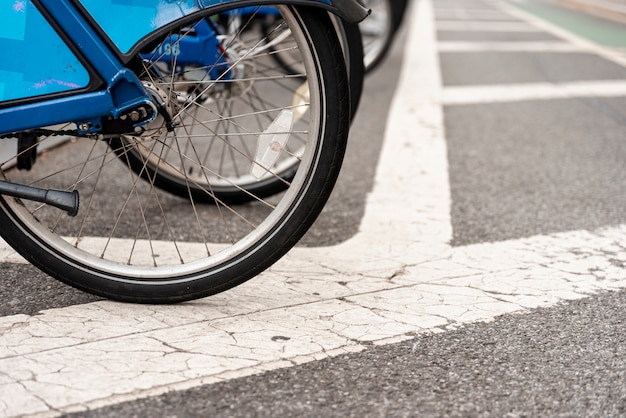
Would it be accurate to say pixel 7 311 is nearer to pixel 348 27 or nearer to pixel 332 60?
pixel 332 60

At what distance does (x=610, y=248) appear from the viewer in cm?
342

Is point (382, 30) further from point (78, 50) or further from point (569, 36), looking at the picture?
point (569, 36)

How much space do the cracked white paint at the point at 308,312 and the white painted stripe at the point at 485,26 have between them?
9.60 meters

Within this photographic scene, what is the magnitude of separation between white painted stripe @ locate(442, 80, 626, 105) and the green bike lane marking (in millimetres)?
3593

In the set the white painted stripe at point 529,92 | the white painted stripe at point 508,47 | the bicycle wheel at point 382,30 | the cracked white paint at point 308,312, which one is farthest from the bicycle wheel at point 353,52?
the white painted stripe at point 508,47

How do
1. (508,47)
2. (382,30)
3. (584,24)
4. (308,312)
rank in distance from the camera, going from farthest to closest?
(584,24), (508,47), (382,30), (308,312)

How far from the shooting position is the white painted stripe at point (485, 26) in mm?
13139

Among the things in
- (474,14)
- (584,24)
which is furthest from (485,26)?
(474,14)

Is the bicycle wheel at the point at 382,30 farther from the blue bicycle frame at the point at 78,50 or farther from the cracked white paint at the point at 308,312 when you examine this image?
the blue bicycle frame at the point at 78,50

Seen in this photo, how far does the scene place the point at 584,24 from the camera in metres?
14.4

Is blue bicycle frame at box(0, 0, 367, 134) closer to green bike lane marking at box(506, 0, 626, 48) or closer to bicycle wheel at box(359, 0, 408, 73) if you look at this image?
bicycle wheel at box(359, 0, 408, 73)

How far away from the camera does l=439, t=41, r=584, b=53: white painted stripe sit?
402 inches

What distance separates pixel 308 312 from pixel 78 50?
37.4 inches

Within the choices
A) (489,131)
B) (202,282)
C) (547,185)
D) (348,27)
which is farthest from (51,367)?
(489,131)
